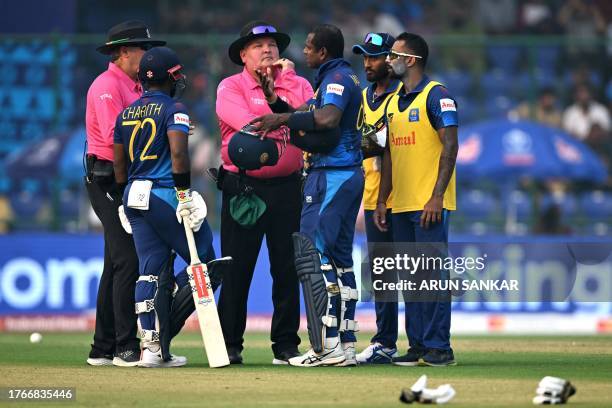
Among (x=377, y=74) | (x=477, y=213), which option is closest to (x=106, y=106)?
(x=377, y=74)

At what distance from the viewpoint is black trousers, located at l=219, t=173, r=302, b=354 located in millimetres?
11109

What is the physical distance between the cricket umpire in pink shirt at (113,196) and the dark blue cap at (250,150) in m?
1.04

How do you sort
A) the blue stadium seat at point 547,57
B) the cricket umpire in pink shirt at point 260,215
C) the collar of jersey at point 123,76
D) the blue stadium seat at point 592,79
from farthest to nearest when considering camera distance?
1. the blue stadium seat at point 592,79
2. the blue stadium seat at point 547,57
3. the collar of jersey at point 123,76
4. the cricket umpire in pink shirt at point 260,215

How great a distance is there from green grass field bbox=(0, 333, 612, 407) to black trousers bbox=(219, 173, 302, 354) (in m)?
0.34

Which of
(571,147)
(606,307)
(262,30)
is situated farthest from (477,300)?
(262,30)

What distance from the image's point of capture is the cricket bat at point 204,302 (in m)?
10.4

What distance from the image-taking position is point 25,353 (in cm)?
1260

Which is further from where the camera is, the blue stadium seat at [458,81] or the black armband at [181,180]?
the blue stadium seat at [458,81]

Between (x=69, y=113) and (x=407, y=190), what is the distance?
9.62 meters

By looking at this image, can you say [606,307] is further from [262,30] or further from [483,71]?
[262,30]

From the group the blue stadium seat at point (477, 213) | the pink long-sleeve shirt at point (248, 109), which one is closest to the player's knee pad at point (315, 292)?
the pink long-sleeve shirt at point (248, 109)

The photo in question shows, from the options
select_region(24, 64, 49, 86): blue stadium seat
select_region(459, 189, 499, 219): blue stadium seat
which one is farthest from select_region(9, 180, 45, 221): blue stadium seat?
select_region(459, 189, 499, 219): blue stadium seat

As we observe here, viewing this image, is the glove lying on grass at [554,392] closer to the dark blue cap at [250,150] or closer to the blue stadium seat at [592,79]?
the dark blue cap at [250,150]

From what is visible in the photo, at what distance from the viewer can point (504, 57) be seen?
2022cm
